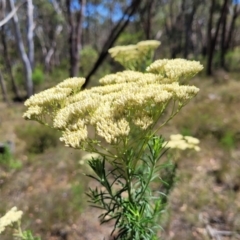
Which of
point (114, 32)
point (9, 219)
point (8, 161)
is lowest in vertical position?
point (9, 219)

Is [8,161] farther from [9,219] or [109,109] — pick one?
[109,109]

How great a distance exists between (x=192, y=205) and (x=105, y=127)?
13.1ft

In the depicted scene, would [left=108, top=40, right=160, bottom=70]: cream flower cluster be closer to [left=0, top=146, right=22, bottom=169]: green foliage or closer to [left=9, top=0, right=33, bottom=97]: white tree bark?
[left=0, top=146, right=22, bottom=169]: green foliage

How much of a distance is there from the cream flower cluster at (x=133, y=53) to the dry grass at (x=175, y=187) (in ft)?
5.27

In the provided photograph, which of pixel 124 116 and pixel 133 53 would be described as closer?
pixel 124 116

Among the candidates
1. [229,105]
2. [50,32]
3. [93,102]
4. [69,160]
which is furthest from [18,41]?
[50,32]

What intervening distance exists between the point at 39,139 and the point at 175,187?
13.7ft

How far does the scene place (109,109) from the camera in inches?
60.1

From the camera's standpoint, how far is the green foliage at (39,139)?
742cm

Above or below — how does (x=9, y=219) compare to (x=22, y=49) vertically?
below

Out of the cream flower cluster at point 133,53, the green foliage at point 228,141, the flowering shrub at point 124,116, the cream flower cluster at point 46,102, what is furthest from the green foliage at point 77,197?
the cream flower cluster at point 46,102

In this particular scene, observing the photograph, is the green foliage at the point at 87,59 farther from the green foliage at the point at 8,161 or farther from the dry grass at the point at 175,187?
the green foliage at the point at 8,161

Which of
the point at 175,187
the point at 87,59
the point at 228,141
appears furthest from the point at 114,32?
the point at 87,59

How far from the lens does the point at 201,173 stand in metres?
5.83
